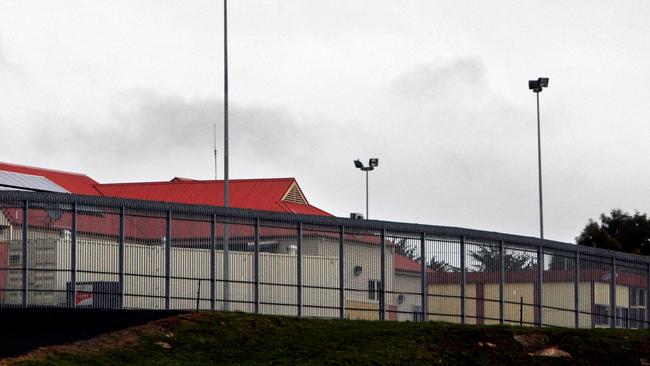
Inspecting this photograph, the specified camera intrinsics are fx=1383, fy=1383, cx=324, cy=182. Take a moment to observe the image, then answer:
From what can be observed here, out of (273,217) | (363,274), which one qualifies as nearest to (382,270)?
(363,274)

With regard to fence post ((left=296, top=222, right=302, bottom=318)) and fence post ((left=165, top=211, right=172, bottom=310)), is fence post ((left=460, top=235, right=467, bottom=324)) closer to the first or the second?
fence post ((left=296, top=222, right=302, bottom=318))

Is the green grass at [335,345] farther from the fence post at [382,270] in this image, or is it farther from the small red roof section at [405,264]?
the small red roof section at [405,264]

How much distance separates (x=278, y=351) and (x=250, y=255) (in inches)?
315

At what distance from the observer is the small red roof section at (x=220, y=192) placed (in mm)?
80750

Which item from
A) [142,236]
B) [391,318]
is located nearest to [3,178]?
[142,236]

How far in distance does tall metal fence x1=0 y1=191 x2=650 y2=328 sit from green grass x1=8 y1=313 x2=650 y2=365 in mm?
3212

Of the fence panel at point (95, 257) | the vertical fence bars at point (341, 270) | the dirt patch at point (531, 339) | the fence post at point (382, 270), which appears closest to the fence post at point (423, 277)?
the fence post at point (382, 270)

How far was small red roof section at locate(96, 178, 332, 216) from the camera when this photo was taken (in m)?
80.8

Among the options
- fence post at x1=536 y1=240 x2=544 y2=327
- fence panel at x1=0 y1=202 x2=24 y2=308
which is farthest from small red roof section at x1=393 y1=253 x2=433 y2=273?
fence panel at x1=0 y1=202 x2=24 y2=308

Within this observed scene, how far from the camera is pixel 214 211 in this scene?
4288 centimetres

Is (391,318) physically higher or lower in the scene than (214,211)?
lower

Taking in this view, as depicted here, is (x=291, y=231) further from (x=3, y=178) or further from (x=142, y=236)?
(x=3, y=178)

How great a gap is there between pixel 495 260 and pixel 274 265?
30.0 feet

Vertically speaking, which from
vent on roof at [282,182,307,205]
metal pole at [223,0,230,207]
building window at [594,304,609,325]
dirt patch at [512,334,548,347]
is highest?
metal pole at [223,0,230,207]
